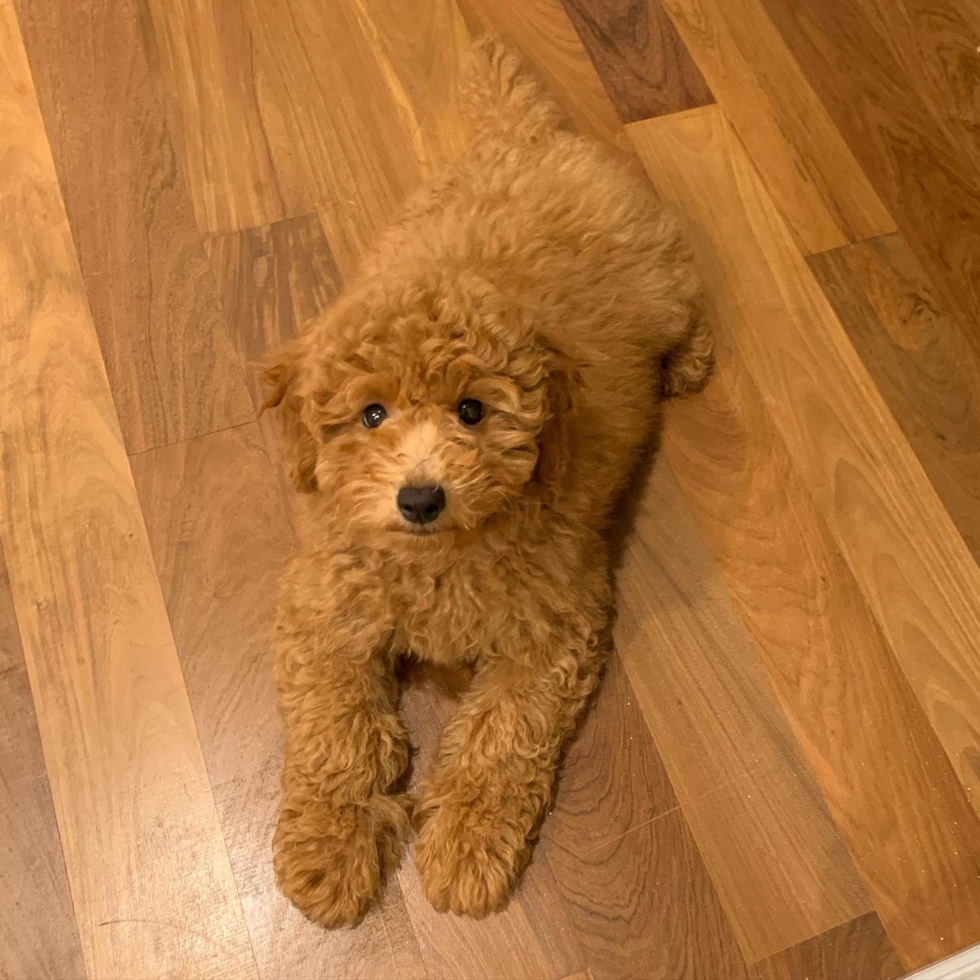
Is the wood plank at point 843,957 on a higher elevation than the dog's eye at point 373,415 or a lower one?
lower

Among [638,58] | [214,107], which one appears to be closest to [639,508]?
[638,58]

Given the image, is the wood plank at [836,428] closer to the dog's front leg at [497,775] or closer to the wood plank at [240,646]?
the dog's front leg at [497,775]

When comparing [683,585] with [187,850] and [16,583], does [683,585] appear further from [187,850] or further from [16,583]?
[16,583]

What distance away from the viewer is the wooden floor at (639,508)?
1634mm

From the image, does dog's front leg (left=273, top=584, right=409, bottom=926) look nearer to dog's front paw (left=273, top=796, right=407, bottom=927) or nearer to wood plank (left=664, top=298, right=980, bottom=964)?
dog's front paw (left=273, top=796, right=407, bottom=927)

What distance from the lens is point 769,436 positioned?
2.01 meters

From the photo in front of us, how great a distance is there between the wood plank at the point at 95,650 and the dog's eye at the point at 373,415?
2.31 ft

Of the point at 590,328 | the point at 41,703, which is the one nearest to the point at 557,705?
the point at 590,328

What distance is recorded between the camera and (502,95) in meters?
2.06

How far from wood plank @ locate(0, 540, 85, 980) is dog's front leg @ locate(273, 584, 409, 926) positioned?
1.23 feet

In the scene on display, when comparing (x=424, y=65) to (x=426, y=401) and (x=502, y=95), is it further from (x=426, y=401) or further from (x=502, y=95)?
(x=426, y=401)

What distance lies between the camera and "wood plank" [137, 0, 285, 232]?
214 centimetres

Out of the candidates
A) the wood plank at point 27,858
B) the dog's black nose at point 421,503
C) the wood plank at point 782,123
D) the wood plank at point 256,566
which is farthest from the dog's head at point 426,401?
the wood plank at point 782,123

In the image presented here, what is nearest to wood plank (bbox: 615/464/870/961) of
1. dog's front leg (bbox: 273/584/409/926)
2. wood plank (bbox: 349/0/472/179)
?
dog's front leg (bbox: 273/584/409/926)
